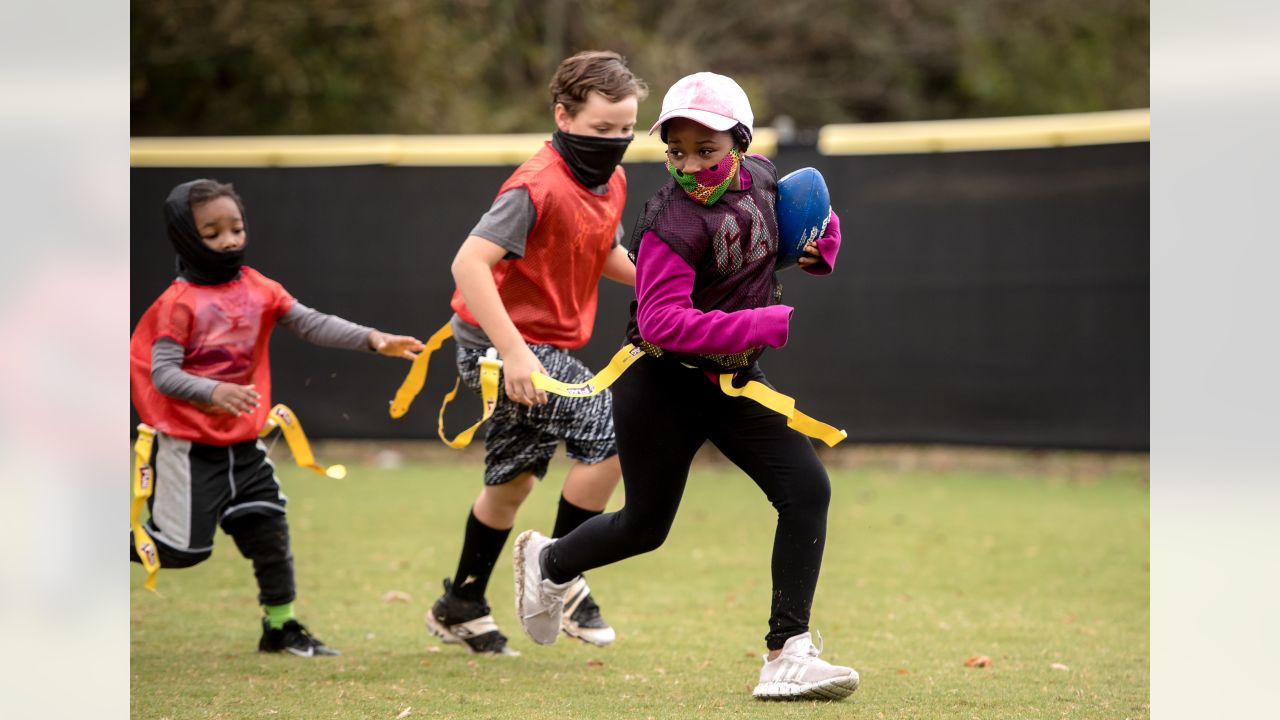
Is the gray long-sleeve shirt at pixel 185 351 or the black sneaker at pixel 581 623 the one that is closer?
the gray long-sleeve shirt at pixel 185 351

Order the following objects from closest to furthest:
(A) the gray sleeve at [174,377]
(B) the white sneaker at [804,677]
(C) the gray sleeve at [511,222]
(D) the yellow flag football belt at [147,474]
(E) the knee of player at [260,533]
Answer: (B) the white sneaker at [804,677] < (C) the gray sleeve at [511,222] < (A) the gray sleeve at [174,377] < (D) the yellow flag football belt at [147,474] < (E) the knee of player at [260,533]

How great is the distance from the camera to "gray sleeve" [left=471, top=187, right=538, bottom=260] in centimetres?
409

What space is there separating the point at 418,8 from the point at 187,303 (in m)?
11.0

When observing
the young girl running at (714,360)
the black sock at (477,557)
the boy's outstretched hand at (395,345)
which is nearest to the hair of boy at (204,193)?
the boy's outstretched hand at (395,345)

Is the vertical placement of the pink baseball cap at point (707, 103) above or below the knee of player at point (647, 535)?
above

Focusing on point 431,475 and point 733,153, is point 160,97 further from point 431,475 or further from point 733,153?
point 733,153

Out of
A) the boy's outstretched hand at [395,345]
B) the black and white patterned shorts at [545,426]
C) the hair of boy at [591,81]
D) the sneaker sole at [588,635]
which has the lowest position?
the sneaker sole at [588,635]

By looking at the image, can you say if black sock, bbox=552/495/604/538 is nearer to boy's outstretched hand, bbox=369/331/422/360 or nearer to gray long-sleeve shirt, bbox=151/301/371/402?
boy's outstretched hand, bbox=369/331/422/360

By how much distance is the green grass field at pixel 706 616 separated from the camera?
13.0 ft

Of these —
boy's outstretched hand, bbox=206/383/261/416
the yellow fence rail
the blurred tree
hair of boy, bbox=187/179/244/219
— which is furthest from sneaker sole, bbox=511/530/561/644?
the blurred tree

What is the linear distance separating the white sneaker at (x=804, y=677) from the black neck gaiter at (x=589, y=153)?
4.96 feet

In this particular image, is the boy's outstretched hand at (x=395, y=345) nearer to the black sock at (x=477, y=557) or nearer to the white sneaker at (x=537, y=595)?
the black sock at (x=477, y=557)

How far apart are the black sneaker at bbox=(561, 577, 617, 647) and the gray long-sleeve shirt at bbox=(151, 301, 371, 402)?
106 cm
